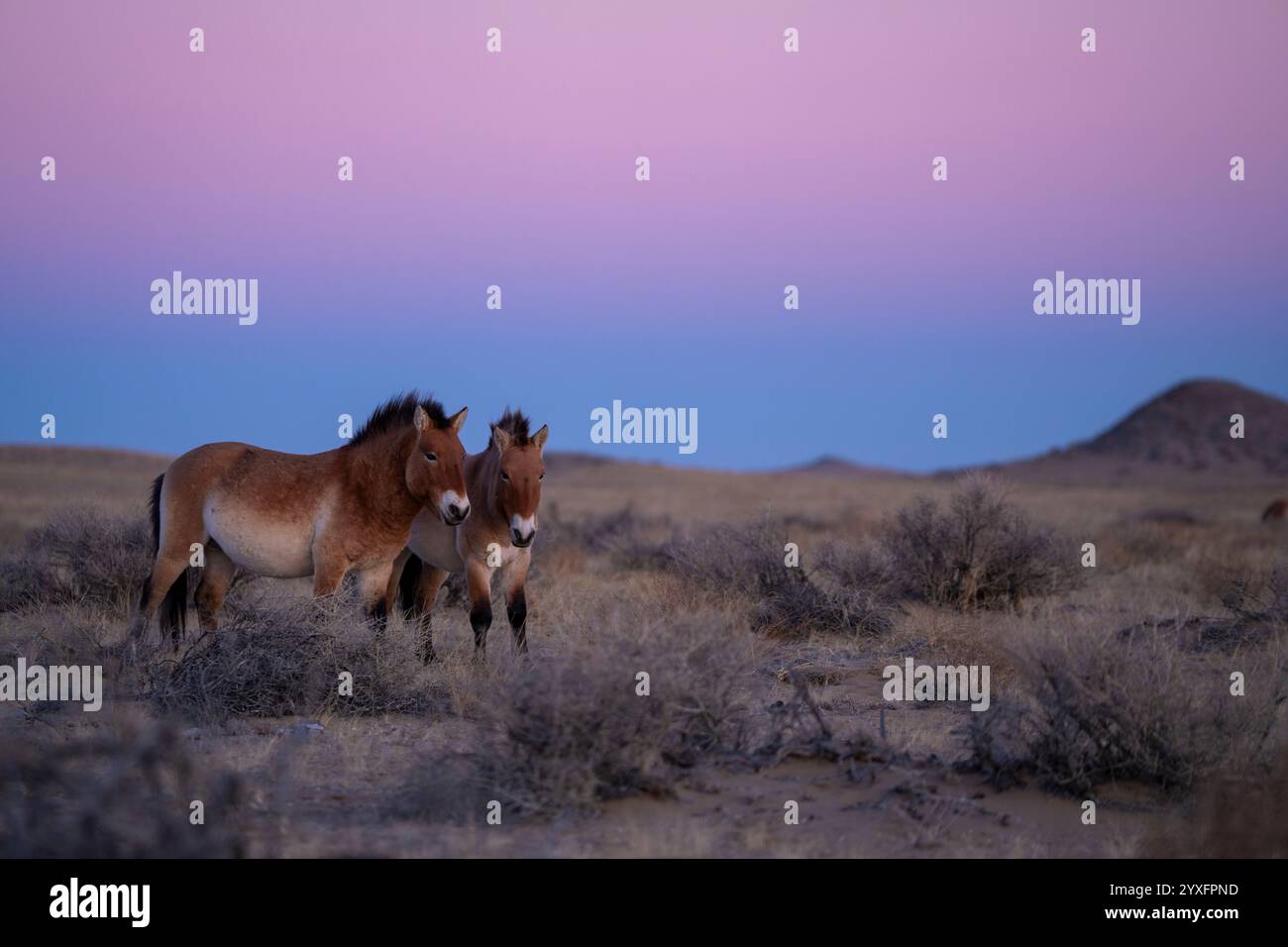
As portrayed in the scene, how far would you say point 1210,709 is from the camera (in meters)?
6.61

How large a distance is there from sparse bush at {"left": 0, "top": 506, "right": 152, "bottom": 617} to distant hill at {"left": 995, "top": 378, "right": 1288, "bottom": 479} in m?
64.5

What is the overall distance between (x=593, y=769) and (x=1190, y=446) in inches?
3170

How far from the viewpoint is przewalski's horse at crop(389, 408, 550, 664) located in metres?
9.04

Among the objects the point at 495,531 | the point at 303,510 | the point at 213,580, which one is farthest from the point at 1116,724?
the point at 213,580

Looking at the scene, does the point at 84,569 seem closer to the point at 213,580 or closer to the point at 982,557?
the point at 213,580

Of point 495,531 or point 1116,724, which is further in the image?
point 495,531

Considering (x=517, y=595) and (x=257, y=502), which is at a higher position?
(x=257, y=502)

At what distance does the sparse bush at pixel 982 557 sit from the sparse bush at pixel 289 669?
23.9 ft

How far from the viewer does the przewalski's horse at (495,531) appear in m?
9.04

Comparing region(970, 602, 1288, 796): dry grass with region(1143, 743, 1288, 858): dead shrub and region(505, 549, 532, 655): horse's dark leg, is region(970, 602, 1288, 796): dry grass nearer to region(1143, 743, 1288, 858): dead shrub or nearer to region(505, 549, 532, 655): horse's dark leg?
region(1143, 743, 1288, 858): dead shrub

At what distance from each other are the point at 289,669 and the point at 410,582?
112 inches

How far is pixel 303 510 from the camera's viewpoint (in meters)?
9.45

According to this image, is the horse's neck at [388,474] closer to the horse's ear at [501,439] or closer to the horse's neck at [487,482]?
the horse's neck at [487,482]
